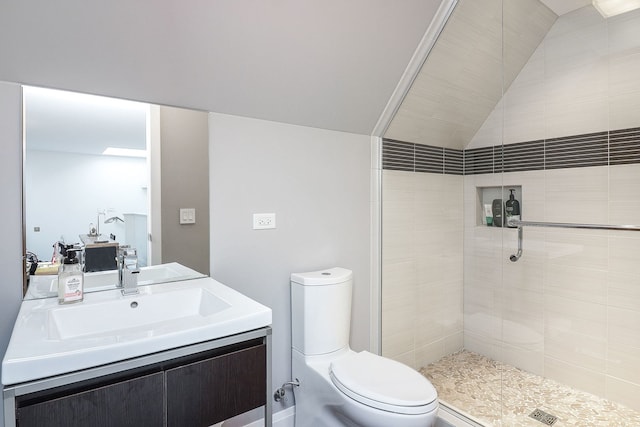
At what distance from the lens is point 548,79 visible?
2.37 meters

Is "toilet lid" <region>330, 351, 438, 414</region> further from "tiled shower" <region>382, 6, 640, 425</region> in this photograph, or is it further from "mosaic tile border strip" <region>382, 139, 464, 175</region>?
"mosaic tile border strip" <region>382, 139, 464, 175</region>

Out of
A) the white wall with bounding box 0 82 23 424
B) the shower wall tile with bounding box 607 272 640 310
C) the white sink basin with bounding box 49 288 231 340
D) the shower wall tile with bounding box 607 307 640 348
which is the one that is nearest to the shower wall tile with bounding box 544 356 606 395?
the shower wall tile with bounding box 607 307 640 348

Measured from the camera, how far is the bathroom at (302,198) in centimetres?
134

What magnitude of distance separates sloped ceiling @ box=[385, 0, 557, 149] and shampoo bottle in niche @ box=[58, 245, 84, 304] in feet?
6.00

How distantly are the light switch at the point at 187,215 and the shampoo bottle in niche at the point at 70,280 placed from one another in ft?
1.48

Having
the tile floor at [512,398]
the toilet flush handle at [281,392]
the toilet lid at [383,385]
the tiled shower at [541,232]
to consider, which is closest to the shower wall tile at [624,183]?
the tiled shower at [541,232]

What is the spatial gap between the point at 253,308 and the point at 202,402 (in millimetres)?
321

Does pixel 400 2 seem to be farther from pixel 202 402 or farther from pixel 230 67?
pixel 202 402

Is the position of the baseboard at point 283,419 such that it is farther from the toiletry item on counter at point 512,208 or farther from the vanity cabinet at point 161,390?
the toiletry item on counter at point 512,208

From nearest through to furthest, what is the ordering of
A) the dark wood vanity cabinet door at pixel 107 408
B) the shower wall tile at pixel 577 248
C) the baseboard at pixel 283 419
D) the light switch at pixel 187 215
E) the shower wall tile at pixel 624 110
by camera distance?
the dark wood vanity cabinet door at pixel 107 408 < the light switch at pixel 187 215 < the baseboard at pixel 283 419 < the shower wall tile at pixel 624 110 < the shower wall tile at pixel 577 248

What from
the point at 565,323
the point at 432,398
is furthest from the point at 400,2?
the point at 565,323

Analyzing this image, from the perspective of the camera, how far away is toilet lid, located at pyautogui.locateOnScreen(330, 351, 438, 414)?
1.43 meters

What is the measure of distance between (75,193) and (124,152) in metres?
0.26

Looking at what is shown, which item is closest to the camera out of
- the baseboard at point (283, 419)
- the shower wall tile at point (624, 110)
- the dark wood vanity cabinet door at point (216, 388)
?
the dark wood vanity cabinet door at point (216, 388)
